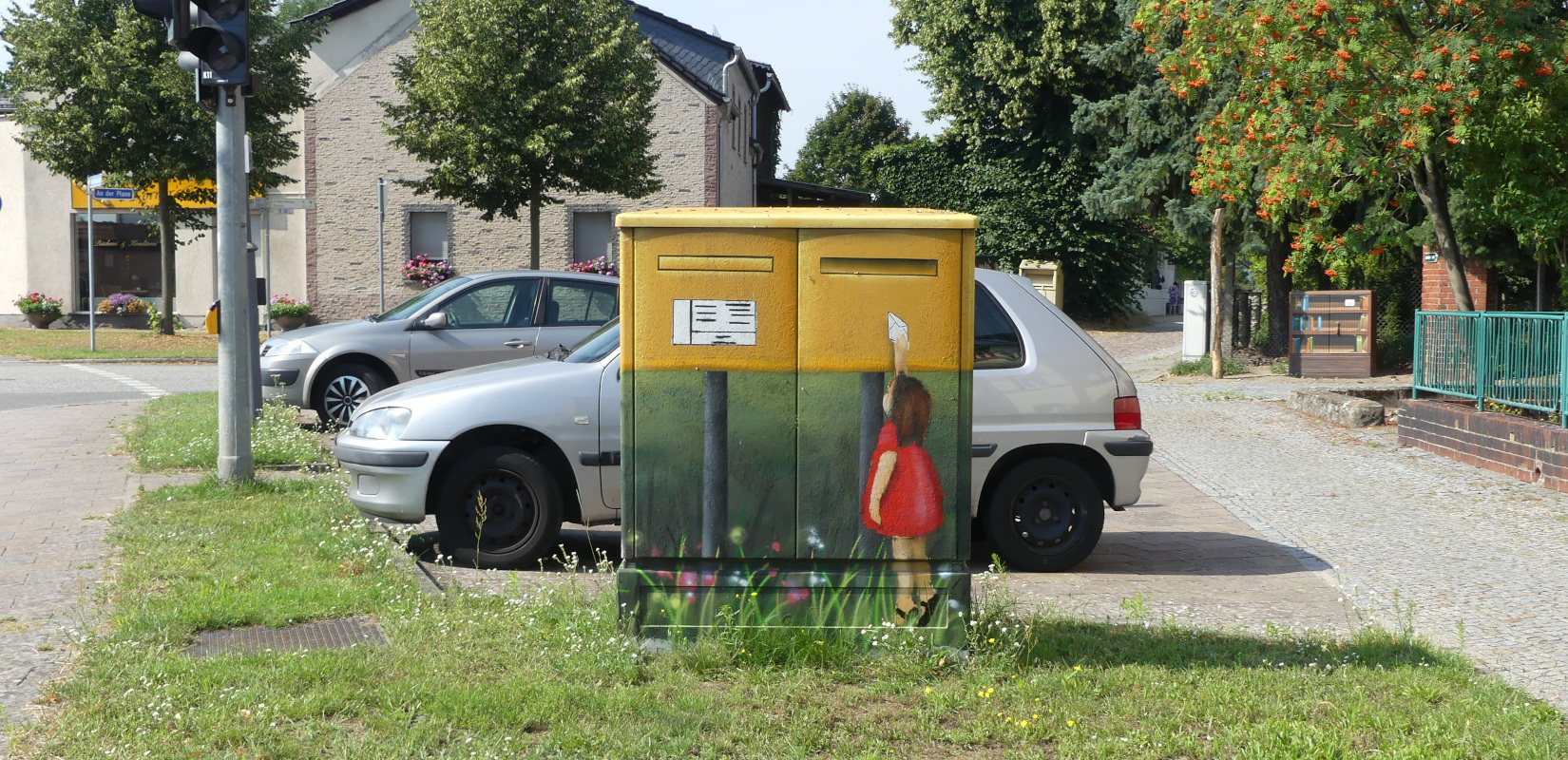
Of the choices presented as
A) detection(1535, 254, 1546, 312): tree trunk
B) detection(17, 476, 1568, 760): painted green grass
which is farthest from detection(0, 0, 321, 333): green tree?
detection(17, 476, 1568, 760): painted green grass

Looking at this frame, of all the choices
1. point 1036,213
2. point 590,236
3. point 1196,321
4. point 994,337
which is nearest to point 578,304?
point 994,337

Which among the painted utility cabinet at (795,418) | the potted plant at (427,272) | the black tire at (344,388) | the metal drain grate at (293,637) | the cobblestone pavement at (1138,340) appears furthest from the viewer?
the potted plant at (427,272)

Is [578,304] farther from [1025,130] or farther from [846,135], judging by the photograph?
[846,135]

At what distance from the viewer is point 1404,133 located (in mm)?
13266

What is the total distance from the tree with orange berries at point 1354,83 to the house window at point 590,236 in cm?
1882

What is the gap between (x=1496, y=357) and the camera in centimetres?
1123

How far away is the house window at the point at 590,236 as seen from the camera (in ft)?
107

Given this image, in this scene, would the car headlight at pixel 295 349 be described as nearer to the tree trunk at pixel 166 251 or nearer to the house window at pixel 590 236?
the tree trunk at pixel 166 251

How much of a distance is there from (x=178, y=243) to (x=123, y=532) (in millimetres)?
24699

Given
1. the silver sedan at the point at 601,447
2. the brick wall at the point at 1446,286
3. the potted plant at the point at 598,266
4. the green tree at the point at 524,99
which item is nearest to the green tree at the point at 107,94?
the green tree at the point at 524,99

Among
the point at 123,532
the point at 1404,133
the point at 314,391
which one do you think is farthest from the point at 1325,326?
the point at 123,532

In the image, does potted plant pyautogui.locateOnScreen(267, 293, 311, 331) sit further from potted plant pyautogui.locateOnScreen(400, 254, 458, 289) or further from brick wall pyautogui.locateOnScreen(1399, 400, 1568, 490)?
brick wall pyautogui.locateOnScreen(1399, 400, 1568, 490)

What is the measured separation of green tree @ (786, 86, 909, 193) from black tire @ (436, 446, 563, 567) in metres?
70.5

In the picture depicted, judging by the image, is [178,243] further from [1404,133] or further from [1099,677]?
[1099,677]
